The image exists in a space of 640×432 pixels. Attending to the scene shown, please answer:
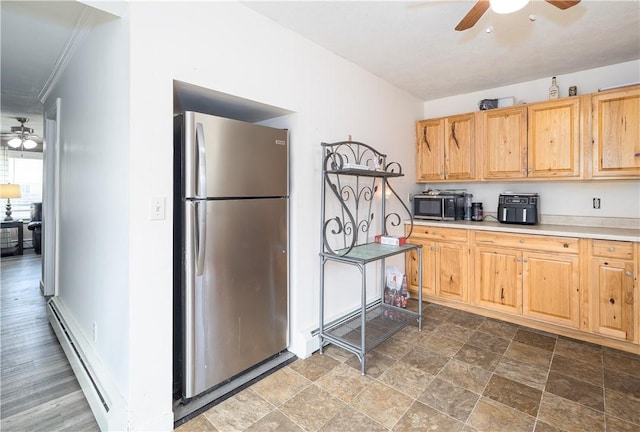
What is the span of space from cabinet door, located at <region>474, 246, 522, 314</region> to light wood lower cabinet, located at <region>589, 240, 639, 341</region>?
0.55 metres

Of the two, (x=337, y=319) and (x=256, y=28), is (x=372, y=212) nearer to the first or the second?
(x=337, y=319)

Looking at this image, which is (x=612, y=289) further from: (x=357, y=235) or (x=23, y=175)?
(x=23, y=175)

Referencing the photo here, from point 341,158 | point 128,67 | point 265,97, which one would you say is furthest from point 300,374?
point 128,67

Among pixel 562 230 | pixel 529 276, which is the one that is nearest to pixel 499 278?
pixel 529 276

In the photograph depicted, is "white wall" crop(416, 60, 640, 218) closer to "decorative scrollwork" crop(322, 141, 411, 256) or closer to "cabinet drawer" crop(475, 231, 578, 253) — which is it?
Result: "cabinet drawer" crop(475, 231, 578, 253)

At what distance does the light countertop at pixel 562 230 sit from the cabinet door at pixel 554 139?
544 mm

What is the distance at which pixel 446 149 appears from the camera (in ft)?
12.3

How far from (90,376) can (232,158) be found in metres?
1.77

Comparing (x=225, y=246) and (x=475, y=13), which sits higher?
(x=475, y=13)

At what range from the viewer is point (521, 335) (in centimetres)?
281

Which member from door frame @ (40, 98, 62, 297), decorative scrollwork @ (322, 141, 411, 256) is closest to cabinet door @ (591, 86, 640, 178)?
decorative scrollwork @ (322, 141, 411, 256)

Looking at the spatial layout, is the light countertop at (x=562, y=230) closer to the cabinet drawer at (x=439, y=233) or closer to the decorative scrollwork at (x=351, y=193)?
the cabinet drawer at (x=439, y=233)

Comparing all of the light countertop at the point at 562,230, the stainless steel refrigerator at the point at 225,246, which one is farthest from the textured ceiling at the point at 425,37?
the light countertop at the point at 562,230

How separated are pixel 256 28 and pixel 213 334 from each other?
6.77ft
